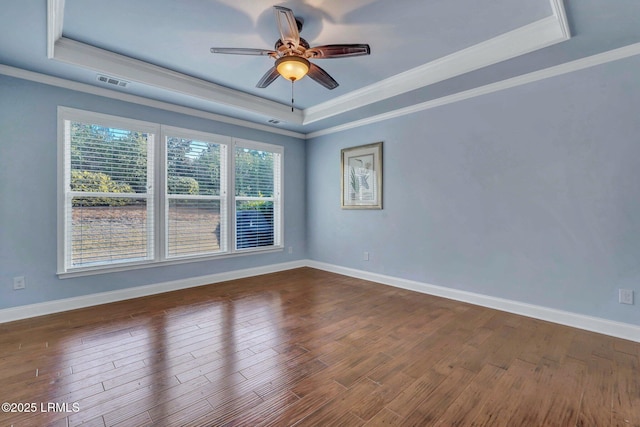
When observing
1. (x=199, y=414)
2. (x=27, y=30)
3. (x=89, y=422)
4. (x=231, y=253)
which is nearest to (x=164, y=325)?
(x=89, y=422)

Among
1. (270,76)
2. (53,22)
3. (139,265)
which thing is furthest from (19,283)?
(270,76)

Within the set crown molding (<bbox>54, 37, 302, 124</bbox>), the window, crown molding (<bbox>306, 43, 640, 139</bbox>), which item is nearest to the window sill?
the window

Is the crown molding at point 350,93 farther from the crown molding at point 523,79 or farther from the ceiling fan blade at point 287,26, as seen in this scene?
the ceiling fan blade at point 287,26

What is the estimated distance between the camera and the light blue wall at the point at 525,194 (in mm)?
2607

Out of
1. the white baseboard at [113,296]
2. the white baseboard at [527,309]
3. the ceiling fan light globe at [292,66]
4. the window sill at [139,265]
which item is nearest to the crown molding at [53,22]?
the ceiling fan light globe at [292,66]

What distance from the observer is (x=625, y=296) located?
257 cm

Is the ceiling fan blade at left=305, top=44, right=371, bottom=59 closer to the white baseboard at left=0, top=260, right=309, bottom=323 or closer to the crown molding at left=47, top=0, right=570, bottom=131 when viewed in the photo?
the crown molding at left=47, top=0, right=570, bottom=131

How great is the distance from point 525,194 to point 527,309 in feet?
4.08

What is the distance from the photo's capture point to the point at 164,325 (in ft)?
9.31

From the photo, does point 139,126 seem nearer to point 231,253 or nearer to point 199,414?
point 231,253

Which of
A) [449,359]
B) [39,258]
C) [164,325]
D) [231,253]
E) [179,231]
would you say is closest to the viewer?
[449,359]

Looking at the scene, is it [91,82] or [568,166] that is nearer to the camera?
[568,166]

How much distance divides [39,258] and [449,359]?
13.7 feet

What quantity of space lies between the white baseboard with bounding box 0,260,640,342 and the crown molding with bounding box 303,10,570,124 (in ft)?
8.34
